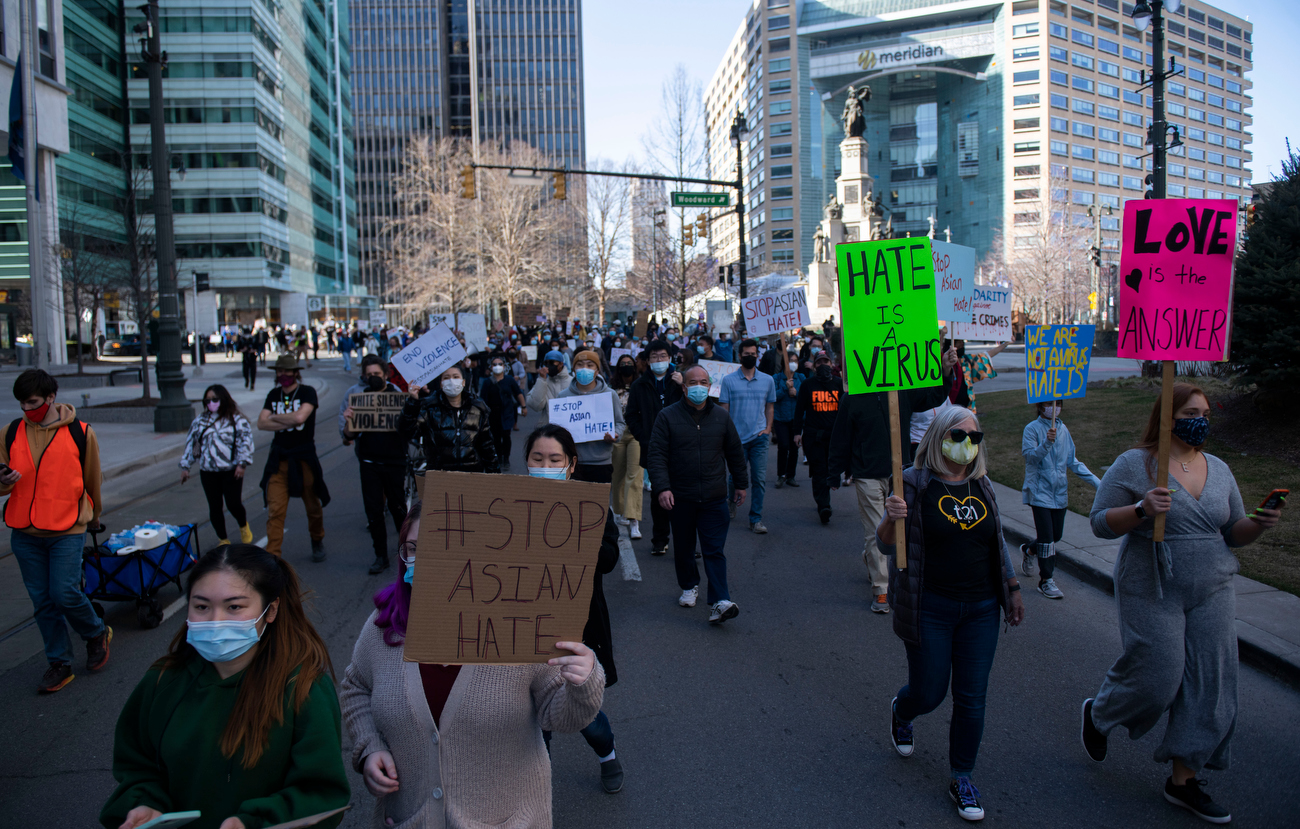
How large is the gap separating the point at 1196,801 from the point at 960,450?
183 centimetres

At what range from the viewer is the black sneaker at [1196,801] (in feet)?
11.9

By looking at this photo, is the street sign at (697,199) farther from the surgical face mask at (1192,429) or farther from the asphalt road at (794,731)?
the surgical face mask at (1192,429)

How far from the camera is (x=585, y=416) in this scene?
820cm

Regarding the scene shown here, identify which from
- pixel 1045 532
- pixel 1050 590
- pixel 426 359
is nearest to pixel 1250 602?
pixel 1050 590

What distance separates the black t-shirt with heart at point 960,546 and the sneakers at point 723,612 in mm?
2396

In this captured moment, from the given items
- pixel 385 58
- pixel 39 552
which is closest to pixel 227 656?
pixel 39 552

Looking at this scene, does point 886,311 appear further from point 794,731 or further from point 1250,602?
point 1250,602

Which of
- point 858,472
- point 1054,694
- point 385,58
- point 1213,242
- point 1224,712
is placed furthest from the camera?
point 385,58

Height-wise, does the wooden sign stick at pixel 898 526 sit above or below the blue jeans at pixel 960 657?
above

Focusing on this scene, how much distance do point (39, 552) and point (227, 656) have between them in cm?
393

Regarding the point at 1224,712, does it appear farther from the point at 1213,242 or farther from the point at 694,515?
the point at 694,515

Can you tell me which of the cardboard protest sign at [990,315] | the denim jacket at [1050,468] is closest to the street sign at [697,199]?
the cardboard protest sign at [990,315]

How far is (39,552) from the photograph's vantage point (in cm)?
514

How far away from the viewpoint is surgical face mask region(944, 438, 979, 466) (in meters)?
3.77
